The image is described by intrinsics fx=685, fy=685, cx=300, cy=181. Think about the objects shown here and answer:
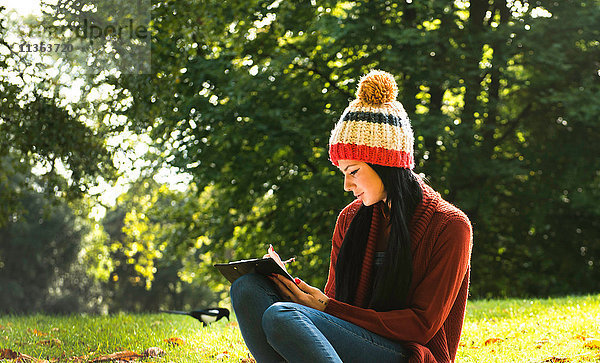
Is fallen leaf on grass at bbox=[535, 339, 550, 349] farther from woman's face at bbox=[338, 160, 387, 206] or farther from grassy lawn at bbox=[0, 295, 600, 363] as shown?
woman's face at bbox=[338, 160, 387, 206]

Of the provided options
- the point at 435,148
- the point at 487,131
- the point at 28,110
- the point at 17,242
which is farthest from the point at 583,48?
the point at 17,242

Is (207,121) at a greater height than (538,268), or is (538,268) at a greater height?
(207,121)

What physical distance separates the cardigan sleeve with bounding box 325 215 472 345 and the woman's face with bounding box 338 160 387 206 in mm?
336

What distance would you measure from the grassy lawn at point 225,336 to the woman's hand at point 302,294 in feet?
5.02

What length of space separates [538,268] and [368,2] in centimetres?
481

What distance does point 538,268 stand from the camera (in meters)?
10.6

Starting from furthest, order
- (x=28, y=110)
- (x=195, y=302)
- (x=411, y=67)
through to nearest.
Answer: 1. (x=195, y=302)
2. (x=411, y=67)
3. (x=28, y=110)

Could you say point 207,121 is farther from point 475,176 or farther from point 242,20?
point 475,176

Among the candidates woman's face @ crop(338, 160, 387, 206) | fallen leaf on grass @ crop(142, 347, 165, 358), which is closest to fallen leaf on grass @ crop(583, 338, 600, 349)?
woman's face @ crop(338, 160, 387, 206)

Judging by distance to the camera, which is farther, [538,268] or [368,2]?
[538,268]

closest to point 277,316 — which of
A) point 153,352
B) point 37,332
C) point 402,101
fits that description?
→ point 153,352

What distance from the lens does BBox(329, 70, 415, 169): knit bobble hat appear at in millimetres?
2773

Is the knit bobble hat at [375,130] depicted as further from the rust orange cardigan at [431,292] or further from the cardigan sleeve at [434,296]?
the cardigan sleeve at [434,296]

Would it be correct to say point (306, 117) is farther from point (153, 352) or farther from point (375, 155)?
point (375, 155)
